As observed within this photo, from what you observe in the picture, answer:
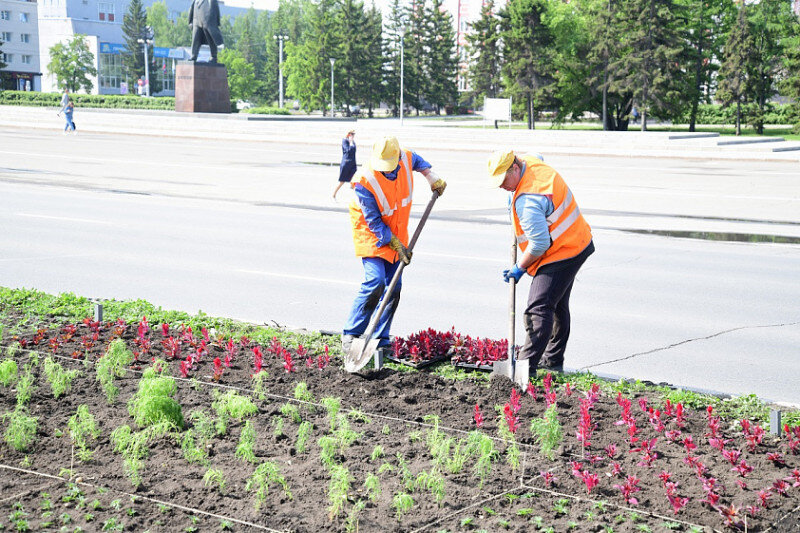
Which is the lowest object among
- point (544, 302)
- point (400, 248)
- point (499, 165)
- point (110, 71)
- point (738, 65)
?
point (544, 302)

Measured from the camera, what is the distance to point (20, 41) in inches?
4582

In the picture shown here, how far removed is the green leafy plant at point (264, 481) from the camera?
4.33m

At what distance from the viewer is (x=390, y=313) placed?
22.6 feet

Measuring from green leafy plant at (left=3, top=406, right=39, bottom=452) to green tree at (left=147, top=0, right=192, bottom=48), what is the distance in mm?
151467

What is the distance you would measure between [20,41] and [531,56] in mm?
83935

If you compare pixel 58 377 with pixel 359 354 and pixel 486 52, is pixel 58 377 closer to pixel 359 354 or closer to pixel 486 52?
pixel 359 354

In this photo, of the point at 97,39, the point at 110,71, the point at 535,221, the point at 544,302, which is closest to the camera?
the point at 535,221

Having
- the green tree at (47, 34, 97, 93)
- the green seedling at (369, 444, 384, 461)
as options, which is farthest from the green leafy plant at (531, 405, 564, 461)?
the green tree at (47, 34, 97, 93)

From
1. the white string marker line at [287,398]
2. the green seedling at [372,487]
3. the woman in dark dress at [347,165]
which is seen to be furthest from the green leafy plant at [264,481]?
the woman in dark dress at [347,165]

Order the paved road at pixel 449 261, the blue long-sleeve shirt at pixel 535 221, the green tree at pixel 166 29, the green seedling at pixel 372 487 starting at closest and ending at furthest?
the green seedling at pixel 372 487, the blue long-sleeve shirt at pixel 535 221, the paved road at pixel 449 261, the green tree at pixel 166 29

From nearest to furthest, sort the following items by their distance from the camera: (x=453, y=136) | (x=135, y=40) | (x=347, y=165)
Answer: (x=347, y=165) → (x=453, y=136) → (x=135, y=40)

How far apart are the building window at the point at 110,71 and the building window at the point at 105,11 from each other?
11.8m

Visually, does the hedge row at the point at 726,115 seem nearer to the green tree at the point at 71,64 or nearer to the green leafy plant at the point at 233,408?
the green leafy plant at the point at 233,408

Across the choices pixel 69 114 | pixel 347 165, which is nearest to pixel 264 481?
pixel 347 165
